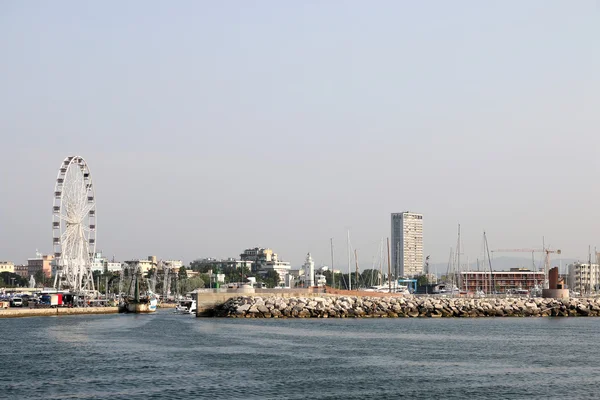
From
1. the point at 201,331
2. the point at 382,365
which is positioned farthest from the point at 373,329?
the point at 382,365

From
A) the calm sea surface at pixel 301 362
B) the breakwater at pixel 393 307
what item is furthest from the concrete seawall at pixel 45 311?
the calm sea surface at pixel 301 362

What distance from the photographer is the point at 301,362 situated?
44781mm

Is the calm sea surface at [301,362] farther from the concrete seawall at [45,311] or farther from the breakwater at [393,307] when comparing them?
the concrete seawall at [45,311]

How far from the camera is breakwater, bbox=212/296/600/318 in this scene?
8394 cm

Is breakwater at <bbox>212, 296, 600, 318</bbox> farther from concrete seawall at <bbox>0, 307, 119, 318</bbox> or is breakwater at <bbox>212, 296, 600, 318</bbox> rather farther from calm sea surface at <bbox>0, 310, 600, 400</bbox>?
concrete seawall at <bbox>0, 307, 119, 318</bbox>

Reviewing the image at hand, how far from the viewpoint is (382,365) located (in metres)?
43.8

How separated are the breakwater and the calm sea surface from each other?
11880 millimetres

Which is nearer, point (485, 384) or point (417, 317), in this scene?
point (485, 384)

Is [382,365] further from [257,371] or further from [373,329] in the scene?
[373,329]

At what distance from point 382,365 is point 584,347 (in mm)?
16989

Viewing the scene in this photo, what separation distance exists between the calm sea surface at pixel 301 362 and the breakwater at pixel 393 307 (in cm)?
1188

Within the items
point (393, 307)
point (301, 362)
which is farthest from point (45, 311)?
point (301, 362)

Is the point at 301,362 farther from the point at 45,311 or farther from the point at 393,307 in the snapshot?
the point at 45,311

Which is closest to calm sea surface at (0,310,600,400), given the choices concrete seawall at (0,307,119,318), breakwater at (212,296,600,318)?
breakwater at (212,296,600,318)
